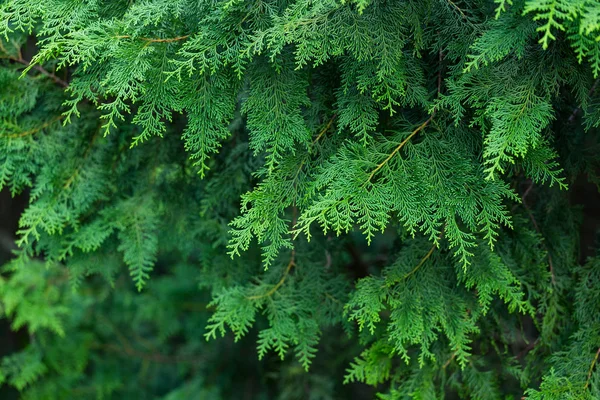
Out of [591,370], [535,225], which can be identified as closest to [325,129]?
[535,225]

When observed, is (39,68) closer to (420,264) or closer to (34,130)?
(34,130)

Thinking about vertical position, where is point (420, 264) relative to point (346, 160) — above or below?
below

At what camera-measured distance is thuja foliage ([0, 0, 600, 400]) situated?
2037mm

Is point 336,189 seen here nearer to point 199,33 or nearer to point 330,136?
point 330,136

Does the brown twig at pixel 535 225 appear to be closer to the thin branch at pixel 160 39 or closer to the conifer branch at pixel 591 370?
the conifer branch at pixel 591 370

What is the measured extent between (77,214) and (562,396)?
2294 millimetres

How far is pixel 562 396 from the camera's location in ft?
7.33

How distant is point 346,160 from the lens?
2139 millimetres

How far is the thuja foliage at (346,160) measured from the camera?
80.2 inches

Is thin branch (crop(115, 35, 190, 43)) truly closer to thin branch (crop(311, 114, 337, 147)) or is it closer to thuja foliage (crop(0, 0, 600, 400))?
thuja foliage (crop(0, 0, 600, 400))

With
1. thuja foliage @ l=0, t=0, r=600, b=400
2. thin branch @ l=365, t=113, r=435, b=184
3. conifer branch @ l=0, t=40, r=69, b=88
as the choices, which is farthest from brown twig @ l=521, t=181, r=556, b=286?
conifer branch @ l=0, t=40, r=69, b=88

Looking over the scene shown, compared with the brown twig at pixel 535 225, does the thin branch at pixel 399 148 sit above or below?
above

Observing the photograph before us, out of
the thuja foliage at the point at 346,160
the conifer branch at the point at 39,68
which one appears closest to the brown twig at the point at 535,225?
the thuja foliage at the point at 346,160

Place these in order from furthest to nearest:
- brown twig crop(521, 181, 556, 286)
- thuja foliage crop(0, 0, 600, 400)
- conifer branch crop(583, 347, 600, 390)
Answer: brown twig crop(521, 181, 556, 286) < conifer branch crop(583, 347, 600, 390) < thuja foliage crop(0, 0, 600, 400)
